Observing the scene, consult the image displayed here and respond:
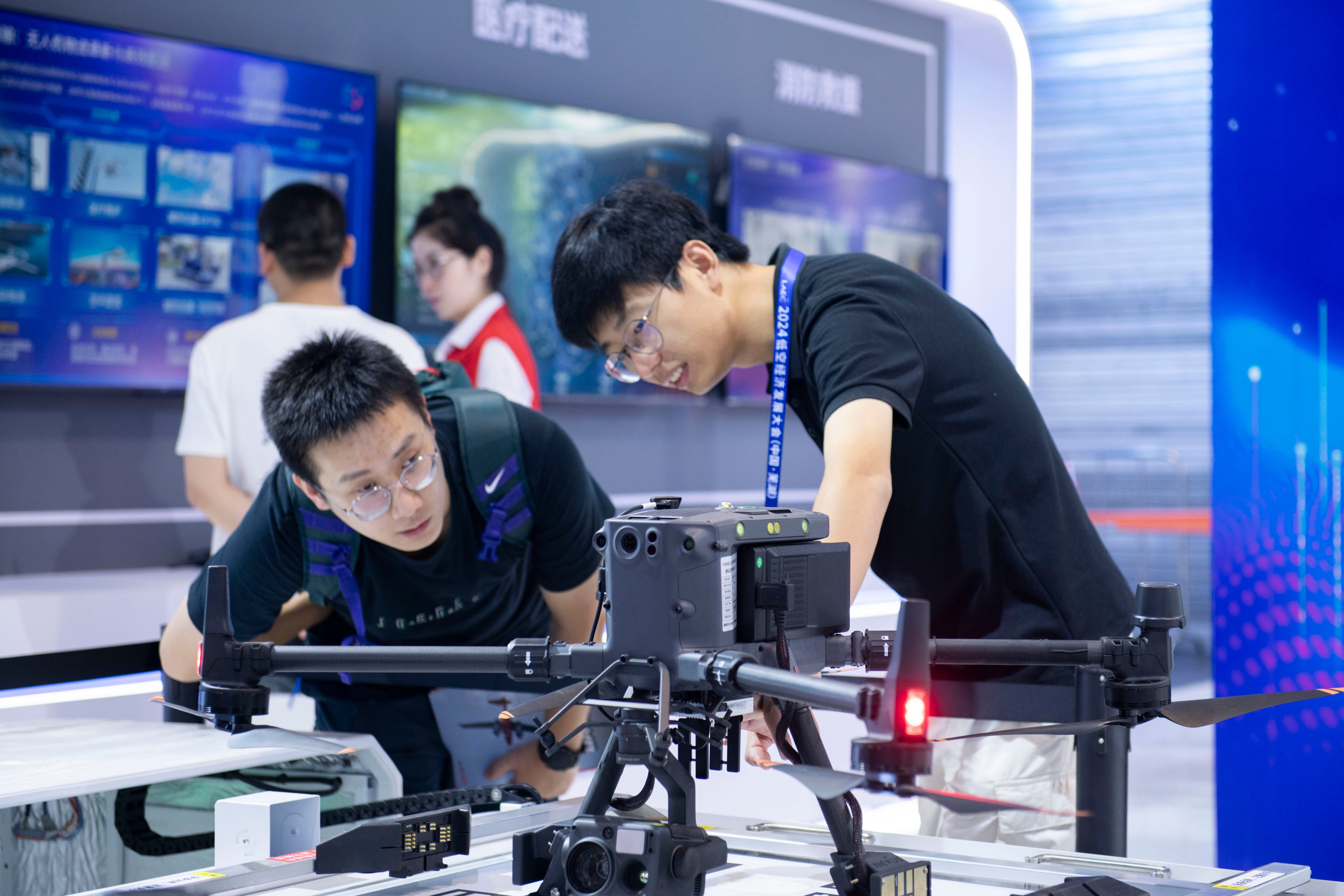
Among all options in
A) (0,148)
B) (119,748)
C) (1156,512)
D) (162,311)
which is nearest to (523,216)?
(162,311)

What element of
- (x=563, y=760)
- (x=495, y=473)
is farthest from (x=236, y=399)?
(x=563, y=760)

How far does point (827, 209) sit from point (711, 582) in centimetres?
394

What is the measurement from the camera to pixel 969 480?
63.9 inches

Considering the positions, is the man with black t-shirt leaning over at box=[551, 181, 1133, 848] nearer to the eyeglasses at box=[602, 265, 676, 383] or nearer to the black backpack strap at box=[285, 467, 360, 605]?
the eyeglasses at box=[602, 265, 676, 383]

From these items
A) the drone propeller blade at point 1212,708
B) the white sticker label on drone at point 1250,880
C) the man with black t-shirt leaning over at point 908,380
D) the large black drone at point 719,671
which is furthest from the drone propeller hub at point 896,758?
the man with black t-shirt leaning over at point 908,380

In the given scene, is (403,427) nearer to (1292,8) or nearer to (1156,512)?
(1292,8)

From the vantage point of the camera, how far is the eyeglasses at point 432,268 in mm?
3676

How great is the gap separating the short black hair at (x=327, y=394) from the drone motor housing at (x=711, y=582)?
97 cm

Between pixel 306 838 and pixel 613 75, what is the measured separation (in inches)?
130

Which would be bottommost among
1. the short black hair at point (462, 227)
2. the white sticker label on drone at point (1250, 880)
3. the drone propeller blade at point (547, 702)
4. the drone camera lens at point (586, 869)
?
the white sticker label on drone at point (1250, 880)

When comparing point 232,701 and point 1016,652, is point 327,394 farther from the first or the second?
point 1016,652

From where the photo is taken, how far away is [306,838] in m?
1.42

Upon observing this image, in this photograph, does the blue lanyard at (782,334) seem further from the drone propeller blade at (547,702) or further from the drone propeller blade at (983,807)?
the drone propeller blade at (547,702)

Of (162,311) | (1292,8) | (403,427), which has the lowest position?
(403,427)
